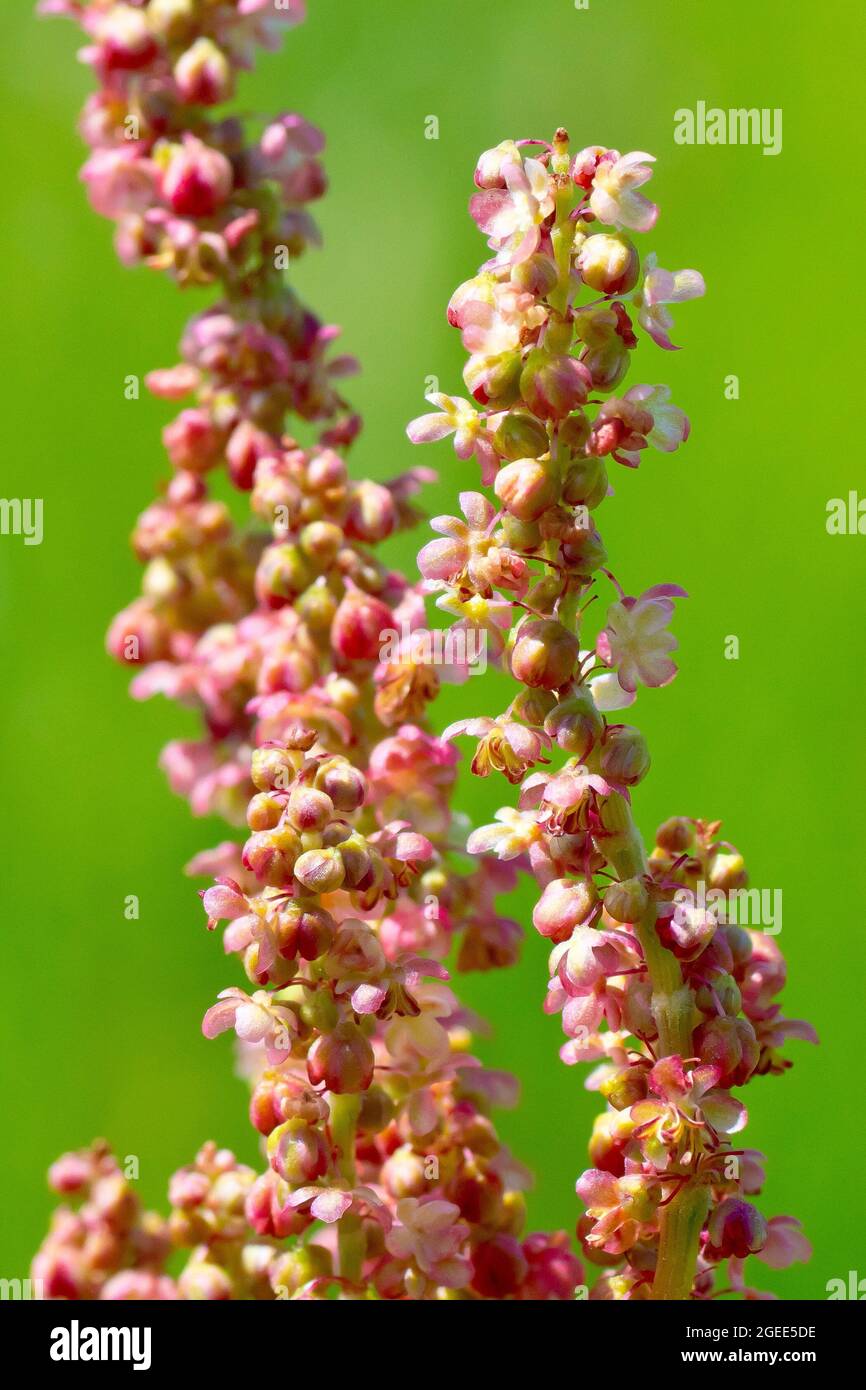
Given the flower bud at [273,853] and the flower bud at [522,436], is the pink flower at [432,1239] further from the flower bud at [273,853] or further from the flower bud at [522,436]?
the flower bud at [522,436]

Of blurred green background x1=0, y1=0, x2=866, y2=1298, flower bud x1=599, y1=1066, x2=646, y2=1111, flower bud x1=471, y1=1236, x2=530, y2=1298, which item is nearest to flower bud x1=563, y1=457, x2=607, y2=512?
flower bud x1=599, y1=1066, x2=646, y2=1111

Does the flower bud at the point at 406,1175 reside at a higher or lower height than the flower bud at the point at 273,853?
lower

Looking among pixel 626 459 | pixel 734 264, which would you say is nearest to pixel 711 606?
pixel 734 264

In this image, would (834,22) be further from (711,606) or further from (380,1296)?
(380,1296)

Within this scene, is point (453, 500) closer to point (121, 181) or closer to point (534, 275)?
point (121, 181)

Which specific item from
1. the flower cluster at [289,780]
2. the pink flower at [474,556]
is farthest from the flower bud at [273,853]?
the pink flower at [474,556]

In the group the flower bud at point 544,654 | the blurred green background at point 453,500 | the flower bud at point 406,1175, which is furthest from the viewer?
the blurred green background at point 453,500

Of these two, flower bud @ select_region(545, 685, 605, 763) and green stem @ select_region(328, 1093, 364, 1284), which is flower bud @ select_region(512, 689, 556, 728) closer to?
flower bud @ select_region(545, 685, 605, 763)
